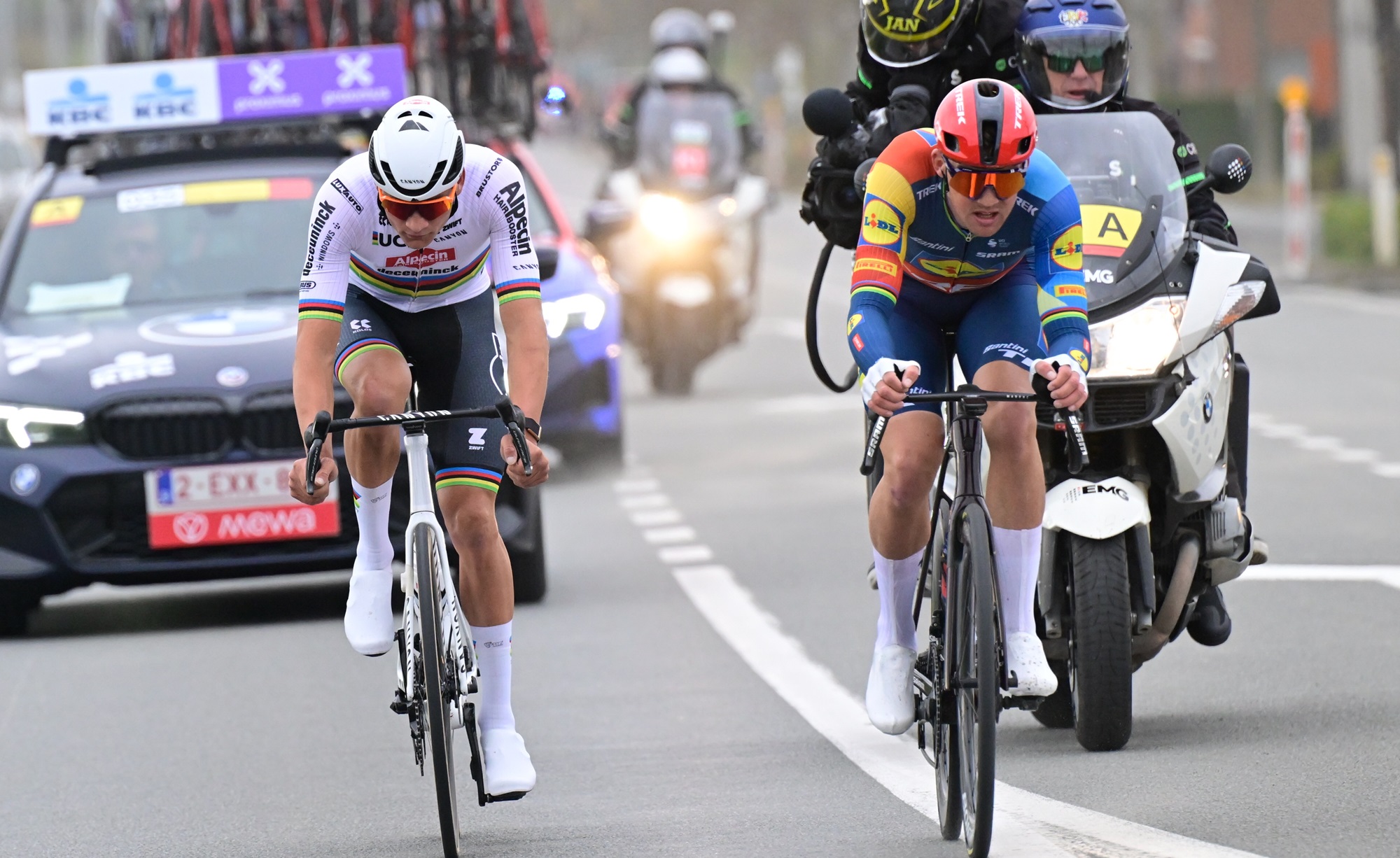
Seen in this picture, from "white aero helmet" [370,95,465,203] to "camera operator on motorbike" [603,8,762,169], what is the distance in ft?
53.8

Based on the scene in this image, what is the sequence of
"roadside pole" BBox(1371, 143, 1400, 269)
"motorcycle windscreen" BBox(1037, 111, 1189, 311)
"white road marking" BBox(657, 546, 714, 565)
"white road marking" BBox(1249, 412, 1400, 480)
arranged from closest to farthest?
"motorcycle windscreen" BBox(1037, 111, 1189, 311) < "white road marking" BBox(657, 546, 714, 565) < "white road marking" BBox(1249, 412, 1400, 480) < "roadside pole" BBox(1371, 143, 1400, 269)

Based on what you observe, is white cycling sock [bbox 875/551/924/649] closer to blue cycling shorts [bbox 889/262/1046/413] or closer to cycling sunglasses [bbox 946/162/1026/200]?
blue cycling shorts [bbox 889/262/1046/413]

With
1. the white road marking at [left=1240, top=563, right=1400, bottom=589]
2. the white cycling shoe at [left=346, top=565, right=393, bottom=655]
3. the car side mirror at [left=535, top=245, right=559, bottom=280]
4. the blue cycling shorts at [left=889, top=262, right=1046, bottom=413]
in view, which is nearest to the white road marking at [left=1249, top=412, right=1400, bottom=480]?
the white road marking at [left=1240, top=563, right=1400, bottom=589]

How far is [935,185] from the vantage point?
711 cm

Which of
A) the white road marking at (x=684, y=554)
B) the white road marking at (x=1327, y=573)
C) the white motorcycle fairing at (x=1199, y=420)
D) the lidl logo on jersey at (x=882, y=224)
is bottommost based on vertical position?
the white road marking at (x=684, y=554)

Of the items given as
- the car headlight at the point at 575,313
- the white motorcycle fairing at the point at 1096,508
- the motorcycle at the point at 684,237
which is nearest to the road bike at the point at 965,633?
the white motorcycle fairing at the point at 1096,508

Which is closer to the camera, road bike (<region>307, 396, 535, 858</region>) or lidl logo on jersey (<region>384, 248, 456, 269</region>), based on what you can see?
road bike (<region>307, 396, 535, 858</region>)

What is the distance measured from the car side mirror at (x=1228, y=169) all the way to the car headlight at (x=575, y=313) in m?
6.30

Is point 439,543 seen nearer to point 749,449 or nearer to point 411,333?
point 411,333

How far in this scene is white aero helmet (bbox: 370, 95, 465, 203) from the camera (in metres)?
6.75

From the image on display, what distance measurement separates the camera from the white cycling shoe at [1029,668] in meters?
6.71

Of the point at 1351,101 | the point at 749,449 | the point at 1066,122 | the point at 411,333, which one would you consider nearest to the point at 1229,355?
the point at 1066,122

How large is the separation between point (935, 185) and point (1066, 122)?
1.68 m

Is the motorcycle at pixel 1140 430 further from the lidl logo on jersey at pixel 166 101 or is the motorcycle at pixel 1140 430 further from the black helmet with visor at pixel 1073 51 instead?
the lidl logo on jersey at pixel 166 101
